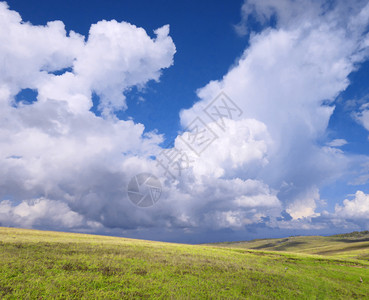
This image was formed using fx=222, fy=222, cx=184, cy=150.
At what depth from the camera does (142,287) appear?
2138 cm

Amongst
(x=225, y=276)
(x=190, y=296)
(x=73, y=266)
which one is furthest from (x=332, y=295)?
(x=73, y=266)

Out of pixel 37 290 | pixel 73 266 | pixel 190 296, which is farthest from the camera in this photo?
pixel 73 266

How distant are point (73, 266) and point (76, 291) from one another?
7.93 m

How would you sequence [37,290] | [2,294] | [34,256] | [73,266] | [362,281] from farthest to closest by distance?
[362,281], [34,256], [73,266], [37,290], [2,294]

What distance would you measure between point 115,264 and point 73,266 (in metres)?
5.15

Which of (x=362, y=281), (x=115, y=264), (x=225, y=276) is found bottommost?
(x=362, y=281)

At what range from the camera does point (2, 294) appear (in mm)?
16562

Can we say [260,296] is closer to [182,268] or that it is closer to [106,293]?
[182,268]

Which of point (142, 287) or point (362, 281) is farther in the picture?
point (362, 281)

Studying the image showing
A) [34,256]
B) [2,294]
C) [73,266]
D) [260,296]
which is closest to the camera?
[2,294]

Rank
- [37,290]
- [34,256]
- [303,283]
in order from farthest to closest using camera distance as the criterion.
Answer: [303,283] < [34,256] < [37,290]

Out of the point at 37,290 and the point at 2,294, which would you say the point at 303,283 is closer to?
the point at 37,290

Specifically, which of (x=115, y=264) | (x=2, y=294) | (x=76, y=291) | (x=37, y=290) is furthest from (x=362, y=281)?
(x=2, y=294)

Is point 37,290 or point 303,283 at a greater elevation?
point 37,290
